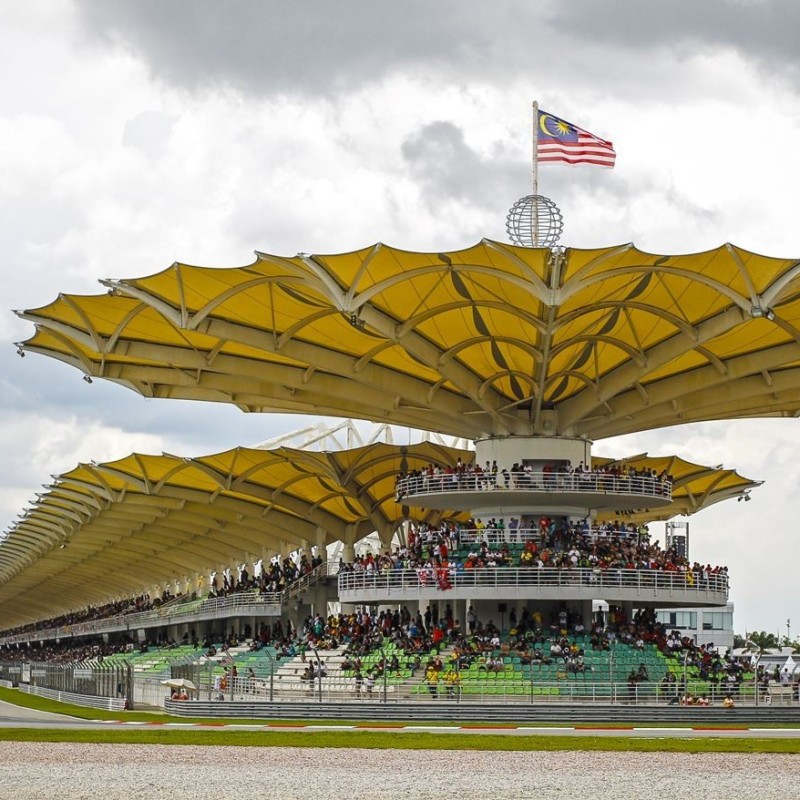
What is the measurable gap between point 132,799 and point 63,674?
168ft

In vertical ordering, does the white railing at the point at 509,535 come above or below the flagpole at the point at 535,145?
below

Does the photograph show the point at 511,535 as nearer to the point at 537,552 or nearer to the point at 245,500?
the point at 537,552

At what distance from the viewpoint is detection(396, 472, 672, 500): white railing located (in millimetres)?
52312

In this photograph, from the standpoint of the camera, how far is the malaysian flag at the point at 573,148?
153 feet

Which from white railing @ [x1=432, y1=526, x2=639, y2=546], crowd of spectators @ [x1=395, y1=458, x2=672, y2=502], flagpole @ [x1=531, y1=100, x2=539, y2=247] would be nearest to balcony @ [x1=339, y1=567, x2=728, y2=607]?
white railing @ [x1=432, y1=526, x2=639, y2=546]

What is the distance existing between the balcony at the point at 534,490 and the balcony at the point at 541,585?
14.1ft

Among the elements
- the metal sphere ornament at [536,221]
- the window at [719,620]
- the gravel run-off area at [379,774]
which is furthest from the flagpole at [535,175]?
the window at [719,620]

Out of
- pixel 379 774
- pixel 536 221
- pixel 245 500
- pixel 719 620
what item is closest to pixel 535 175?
pixel 536 221

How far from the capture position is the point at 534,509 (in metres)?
54.2

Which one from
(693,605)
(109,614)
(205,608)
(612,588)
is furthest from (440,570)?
(109,614)

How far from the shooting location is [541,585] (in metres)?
48.0

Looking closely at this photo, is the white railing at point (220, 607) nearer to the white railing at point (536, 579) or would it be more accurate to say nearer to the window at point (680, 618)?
the white railing at point (536, 579)

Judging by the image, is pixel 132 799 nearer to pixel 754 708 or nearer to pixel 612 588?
pixel 754 708

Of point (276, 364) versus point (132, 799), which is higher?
point (276, 364)
